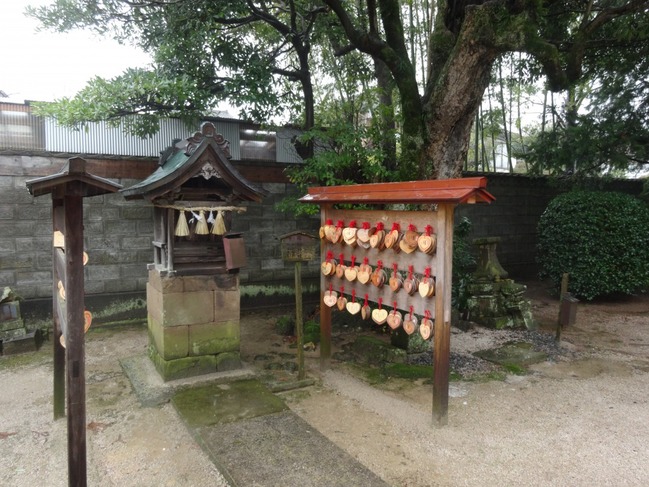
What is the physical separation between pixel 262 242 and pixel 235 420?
5.08 metres

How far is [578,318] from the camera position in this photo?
29.4ft

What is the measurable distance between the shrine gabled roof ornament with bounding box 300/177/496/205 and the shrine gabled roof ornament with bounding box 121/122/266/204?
3.81 feet

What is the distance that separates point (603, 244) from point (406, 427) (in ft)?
25.2

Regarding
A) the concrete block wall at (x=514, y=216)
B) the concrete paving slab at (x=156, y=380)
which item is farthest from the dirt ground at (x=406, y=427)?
the concrete block wall at (x=514, y=216)

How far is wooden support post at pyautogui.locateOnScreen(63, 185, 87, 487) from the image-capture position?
296 cm

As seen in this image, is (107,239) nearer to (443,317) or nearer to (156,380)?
(156,380)

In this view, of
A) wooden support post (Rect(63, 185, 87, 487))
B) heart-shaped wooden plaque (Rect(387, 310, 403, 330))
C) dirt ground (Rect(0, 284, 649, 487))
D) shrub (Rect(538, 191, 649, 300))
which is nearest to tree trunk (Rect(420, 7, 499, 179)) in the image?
heart-shaped wooden plaque (Rect(387, 310, 403, 330))

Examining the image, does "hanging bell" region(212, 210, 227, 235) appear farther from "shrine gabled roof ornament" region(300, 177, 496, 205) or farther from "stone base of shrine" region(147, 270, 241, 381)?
"shrine gabled roof ornament" region(300, 177, 496, 205)

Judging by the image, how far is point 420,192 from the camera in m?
4.41

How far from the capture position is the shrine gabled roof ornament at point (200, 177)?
513 cm

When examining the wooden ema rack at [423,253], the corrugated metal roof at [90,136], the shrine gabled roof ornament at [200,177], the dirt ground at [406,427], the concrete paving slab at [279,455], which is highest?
the corrugated metal roof at [90,136]

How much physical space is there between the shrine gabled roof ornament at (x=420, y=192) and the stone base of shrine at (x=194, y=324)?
180 cm

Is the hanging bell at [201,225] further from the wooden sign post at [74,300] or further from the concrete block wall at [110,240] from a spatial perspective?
the wooden sign post at [74,300]

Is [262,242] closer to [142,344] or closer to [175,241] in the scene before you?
[142,344]
